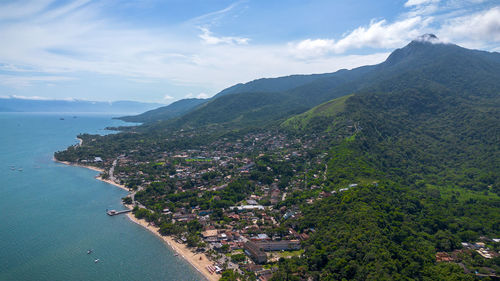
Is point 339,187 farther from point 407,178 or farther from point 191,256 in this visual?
point 191,256

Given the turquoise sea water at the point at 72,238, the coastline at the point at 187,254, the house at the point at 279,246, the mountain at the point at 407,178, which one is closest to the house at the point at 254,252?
the house at the point at 279,246

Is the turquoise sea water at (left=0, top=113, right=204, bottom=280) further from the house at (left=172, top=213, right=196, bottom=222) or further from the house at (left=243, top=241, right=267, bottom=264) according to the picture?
the house at (left=243, top=241, right=267, bottom=264)

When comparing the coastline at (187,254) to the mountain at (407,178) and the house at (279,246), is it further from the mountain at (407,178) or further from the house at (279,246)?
the mountain at (407,178)

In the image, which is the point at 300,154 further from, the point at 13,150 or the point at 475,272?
the point at 13,150

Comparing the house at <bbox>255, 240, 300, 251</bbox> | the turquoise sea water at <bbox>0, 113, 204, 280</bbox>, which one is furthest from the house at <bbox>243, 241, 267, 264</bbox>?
the turquoise sea water at <bbox>0, 113, 204, 280</bbox>

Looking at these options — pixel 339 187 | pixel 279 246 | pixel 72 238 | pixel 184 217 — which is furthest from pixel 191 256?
pixel 339 187

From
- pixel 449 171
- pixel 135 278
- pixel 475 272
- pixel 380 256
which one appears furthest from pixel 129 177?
pixel 449 171
